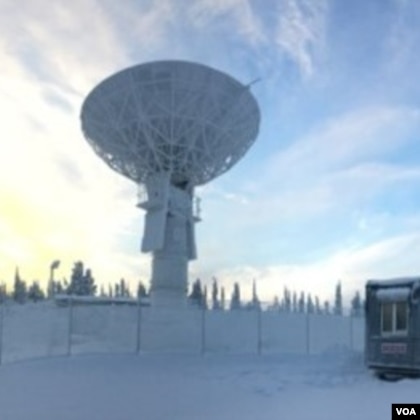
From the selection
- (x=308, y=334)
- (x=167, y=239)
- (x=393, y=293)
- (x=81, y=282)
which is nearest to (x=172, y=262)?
(x=167, y=239)

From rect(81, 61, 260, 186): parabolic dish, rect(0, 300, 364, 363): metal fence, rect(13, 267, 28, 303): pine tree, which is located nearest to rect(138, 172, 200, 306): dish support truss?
rect(81, 61, 260, 186): parabolic dish

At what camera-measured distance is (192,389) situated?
18812 millimetres

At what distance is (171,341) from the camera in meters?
26.0

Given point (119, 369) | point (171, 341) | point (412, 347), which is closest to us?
point (412, 347)

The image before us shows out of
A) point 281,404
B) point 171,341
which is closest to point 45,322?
point 171,341

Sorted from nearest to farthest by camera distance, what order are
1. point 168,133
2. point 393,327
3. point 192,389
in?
point 192,389
point 393,327
point 168,133

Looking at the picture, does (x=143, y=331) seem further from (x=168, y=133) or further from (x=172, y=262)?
(x=168, y=133)

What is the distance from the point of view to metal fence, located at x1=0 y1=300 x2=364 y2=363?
25.0m

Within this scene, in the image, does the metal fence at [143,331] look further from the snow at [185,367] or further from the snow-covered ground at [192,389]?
the snow-covered ground at [192,389]

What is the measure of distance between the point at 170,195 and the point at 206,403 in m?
18.7

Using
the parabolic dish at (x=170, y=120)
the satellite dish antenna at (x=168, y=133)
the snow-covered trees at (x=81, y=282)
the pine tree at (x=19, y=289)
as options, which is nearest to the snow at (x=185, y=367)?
the satellite dish antenna at (x=168, y=133)

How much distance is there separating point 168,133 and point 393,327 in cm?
1711

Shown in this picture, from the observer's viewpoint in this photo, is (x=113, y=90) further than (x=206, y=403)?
Yes

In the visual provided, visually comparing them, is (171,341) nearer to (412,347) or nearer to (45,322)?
(45,322)
